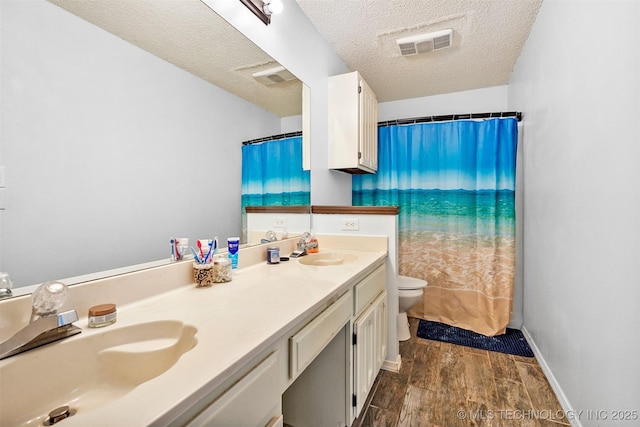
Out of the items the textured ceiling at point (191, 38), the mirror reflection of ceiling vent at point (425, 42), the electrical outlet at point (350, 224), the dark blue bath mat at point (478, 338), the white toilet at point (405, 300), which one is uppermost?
the mirror reflection of ceiling vent at point (425, 42)

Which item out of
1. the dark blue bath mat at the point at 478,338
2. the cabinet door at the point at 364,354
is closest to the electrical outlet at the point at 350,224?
the cabinet door at the point at 364,354

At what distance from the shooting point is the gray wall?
100 centimetres

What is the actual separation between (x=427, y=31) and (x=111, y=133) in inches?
87.4

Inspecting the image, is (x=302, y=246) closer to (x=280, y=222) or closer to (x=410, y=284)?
(x=280, y=222)

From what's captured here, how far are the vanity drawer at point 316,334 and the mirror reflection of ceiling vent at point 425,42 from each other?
201 centimetres

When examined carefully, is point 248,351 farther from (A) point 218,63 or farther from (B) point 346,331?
(A) point 218,63

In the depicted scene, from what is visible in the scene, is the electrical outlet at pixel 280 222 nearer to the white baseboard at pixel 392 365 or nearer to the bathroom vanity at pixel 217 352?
the bathroom vanity at pixel 217 352

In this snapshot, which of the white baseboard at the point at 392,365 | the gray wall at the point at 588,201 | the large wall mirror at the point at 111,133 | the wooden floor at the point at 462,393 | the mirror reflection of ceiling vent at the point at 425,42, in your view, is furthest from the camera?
the mirror reflection of ceiling vent at the point at 425,42

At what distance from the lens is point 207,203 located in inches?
48.6

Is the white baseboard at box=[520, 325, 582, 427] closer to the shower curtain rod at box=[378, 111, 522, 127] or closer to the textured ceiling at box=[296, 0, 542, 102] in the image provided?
the shower curtain rod at box=[378, 111, 522, 127]

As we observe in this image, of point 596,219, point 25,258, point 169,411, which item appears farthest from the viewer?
point 596,219

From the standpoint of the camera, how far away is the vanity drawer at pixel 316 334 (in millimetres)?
821

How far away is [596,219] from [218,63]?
1725 mm

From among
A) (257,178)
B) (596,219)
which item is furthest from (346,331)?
(596,219)
